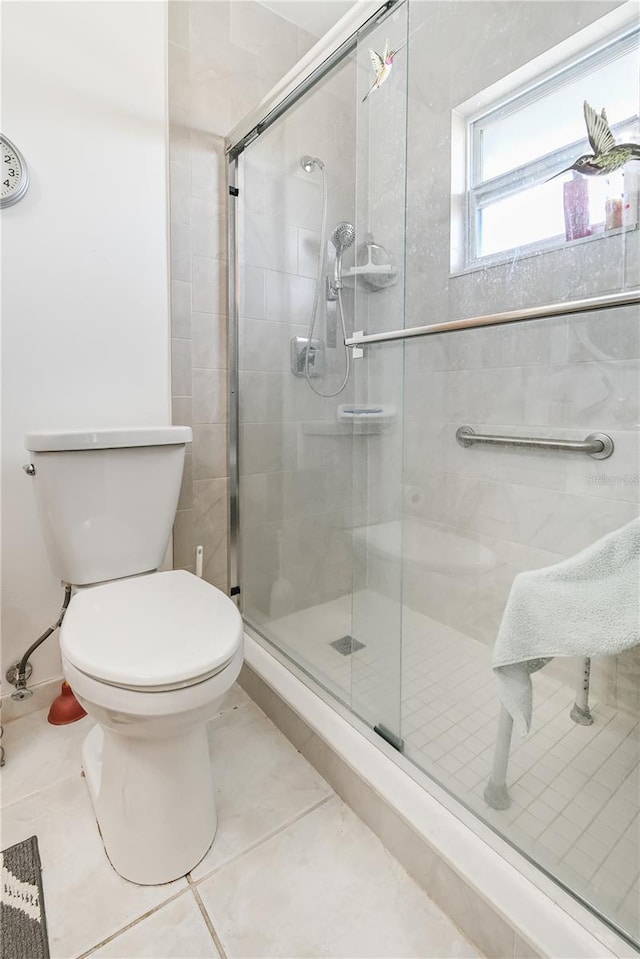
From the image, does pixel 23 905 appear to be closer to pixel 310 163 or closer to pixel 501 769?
pixel 501 769

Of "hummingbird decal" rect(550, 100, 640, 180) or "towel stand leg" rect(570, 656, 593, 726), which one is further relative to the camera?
"hummingbird decal" rect(550, 100, 640, 180)

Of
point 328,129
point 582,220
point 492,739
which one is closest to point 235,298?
point 328,129

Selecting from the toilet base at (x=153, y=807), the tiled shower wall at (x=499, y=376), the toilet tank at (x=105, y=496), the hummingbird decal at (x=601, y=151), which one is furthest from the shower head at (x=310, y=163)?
the toilet base at (x=153, y=807)

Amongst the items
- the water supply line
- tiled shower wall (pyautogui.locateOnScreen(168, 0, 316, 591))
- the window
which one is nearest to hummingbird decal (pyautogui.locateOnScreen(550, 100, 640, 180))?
the window

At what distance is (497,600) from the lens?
1.15 meters

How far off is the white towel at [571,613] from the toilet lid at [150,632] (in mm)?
525

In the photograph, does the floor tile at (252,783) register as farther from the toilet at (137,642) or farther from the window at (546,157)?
the window at (546,157)

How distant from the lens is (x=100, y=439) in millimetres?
1185

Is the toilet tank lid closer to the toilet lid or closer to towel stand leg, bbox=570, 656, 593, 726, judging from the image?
the toilet lid

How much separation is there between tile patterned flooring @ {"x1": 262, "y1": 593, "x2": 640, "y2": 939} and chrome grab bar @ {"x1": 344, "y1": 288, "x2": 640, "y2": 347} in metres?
0.66

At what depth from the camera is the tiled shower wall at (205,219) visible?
59.4 inches

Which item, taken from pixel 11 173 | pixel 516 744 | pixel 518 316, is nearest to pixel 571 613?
pixel 516 744

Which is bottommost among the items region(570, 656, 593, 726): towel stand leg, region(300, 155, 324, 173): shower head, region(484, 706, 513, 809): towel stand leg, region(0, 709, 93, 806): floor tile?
region(0, 709, 93, 806): floor tile

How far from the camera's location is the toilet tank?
117 cm
